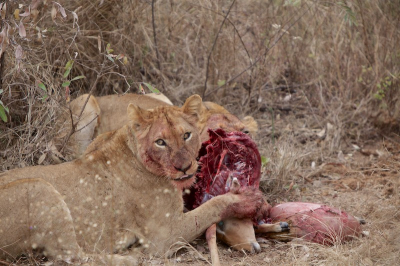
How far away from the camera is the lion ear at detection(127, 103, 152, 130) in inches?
158

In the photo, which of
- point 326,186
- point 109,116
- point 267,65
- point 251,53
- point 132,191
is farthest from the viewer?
point 267,65

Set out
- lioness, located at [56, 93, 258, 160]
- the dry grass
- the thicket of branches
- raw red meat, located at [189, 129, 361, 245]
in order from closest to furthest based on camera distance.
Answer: raw red meat, located at [189, 129, 361, 245], lioness, located at [56, 93, 258, 160], the dry grass, the thicket of branches

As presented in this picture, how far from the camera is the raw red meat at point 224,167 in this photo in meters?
4.58

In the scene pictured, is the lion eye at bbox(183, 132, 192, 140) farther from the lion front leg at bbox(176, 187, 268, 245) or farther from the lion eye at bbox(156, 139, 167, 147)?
the lion front leg at bbox(176, 187, 268, 245)

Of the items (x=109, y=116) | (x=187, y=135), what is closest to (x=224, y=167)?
(x=187, y=135)

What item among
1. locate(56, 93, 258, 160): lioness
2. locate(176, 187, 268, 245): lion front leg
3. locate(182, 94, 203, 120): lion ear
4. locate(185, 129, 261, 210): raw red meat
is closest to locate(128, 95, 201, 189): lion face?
locate(182, 94, 203, 120): lion ear

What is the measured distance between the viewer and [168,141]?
157 inches

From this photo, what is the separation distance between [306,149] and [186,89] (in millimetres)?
1563

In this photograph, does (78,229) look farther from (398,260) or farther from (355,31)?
(355,31)

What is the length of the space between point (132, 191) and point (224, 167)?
2.91 ft

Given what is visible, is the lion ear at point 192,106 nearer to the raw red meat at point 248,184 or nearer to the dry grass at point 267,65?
the raw red meat at point 248,184

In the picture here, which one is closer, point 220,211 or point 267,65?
point 220,211

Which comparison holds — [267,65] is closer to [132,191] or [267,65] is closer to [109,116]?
[109,116]

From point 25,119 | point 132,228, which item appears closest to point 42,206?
point 132,228
